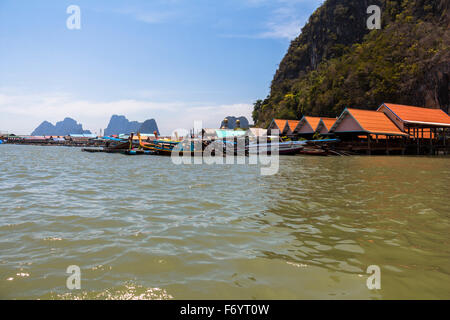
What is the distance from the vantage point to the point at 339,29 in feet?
228

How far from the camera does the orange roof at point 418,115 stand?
32.2m

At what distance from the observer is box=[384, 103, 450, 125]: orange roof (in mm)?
32156

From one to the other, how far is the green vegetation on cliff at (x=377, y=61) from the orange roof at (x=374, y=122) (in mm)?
12331

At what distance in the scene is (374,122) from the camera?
30688 millimetres

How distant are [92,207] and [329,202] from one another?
5.24 meters

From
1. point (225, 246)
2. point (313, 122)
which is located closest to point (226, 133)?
point (313, 122)

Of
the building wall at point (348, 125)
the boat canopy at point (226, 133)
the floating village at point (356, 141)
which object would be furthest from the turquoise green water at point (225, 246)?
the boat canopy at point (226, 133)

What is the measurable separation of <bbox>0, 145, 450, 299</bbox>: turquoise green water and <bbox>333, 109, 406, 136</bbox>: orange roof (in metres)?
24.1

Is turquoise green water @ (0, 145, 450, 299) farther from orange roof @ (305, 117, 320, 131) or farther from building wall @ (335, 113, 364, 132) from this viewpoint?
orange roof @ (305, 117, 320, 131)

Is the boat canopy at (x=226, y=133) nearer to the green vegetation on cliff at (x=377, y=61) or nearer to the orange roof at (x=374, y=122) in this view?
the orange roof at (x=374, y=122)

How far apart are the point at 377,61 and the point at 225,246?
49.3 metres

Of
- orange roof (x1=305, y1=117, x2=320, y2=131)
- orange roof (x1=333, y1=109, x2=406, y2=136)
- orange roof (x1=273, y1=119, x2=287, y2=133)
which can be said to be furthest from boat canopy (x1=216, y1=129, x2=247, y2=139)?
orange roof (x1=333, y1=109, x2=406, y2=136)

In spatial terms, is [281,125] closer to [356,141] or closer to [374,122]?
[356,141]
